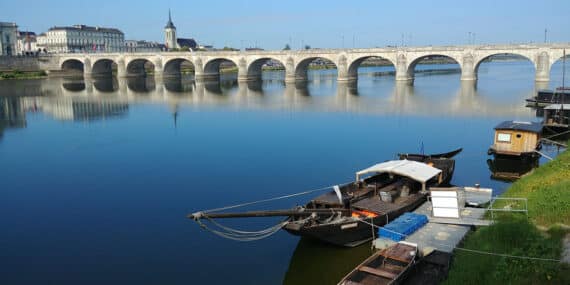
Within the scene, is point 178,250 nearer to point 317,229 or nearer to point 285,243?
point 285,243

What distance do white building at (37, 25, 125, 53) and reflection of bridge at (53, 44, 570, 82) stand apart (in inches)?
1929

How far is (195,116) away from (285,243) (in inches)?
1228

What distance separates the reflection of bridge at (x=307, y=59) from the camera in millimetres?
67688

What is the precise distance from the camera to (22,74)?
100 meters

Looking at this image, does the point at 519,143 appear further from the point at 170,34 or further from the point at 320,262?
the point at 170,34

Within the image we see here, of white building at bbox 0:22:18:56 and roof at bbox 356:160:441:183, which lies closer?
roof at bbox 356:160:441:183

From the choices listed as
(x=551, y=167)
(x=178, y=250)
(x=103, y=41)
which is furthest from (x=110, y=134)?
(x=103, y=41)

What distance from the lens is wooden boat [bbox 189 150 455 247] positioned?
13828 millimetres

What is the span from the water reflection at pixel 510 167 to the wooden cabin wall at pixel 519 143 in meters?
0.69

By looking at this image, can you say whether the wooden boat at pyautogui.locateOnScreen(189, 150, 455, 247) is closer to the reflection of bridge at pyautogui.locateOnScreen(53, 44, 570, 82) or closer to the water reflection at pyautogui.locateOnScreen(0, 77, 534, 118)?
the water reflection at pyautogui.locateOnScreen(0, 77, 534, 118)

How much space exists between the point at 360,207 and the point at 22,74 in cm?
10465

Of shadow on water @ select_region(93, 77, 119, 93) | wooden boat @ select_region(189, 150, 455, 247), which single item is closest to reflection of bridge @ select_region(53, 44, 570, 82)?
shadow on water @ select_region(93, 77, 119, 93)

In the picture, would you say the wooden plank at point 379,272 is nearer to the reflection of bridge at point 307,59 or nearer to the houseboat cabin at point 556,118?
the houseboat cabin at point 556,118

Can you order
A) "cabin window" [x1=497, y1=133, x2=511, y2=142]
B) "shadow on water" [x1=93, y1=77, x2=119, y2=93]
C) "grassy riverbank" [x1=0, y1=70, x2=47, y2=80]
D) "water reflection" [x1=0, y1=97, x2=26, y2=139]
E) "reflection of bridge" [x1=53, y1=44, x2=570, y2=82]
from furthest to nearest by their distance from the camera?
"grassy riverbank" [x1=0, y1=70, x2=47, y2=80]
"shadow on water" [x1=93, y1=77, x2=119, y2=93]
"reflection of bridge" [x1=53, y1=44, x2=570, y2=82]
"water reflection" [x1=0, y1=97, x2=26, y2=139]
"cabin window" [x1=497, y1=133, x2=511, y2=142]
